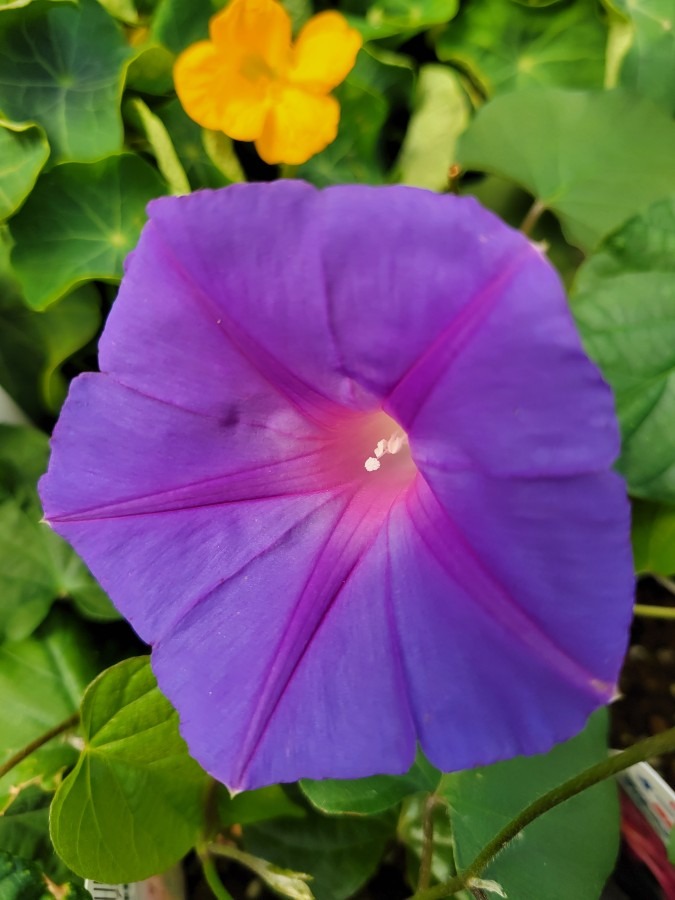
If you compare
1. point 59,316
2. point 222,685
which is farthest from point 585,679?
point 59,316

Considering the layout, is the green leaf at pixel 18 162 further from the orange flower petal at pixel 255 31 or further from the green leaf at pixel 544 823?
the green leaf at pixel 544 823

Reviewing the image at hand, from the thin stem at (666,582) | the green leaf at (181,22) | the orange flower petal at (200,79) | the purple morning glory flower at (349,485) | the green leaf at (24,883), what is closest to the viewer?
the purple morning glory flower at (349,485)

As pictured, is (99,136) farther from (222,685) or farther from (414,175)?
(222,685)

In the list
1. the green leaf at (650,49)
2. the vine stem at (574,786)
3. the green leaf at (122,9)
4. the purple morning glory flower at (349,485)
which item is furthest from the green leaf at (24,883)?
the green leaf at (650,49)

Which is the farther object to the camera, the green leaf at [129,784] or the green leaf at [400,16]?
the green leaf at [400,16]

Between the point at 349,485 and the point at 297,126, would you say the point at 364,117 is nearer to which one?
the point at 297,126

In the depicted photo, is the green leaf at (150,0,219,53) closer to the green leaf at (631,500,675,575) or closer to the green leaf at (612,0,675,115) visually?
the green leaf at (612,0,675,115)

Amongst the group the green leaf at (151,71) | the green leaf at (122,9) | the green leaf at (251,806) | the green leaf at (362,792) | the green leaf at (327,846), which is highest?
the green leaf at (122,9)
